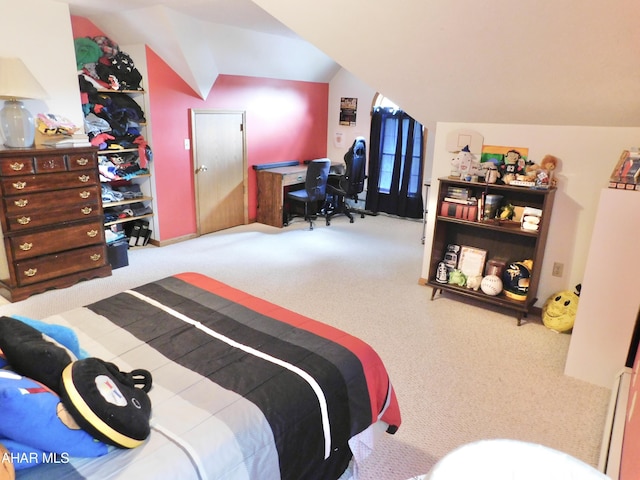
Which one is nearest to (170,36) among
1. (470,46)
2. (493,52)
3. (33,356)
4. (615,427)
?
(470,46)

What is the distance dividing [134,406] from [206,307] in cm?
83

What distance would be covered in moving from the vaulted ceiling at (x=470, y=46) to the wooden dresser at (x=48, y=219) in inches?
58.6

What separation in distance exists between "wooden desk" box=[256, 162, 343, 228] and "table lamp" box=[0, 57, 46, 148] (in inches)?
115

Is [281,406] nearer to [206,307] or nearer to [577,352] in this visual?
[206,307]


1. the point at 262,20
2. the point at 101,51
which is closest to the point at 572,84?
the point at 262,20

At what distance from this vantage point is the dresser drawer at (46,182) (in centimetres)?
338

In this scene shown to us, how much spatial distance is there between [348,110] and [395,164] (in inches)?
46.9

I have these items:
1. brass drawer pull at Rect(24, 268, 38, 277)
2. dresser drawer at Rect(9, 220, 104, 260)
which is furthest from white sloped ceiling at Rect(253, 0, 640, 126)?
brass drawer pull at Rect(24, 268, 38, 277)

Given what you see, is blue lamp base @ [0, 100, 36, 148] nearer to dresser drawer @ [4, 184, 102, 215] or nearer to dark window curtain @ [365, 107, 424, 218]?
dresser drawer @ [4, 184, 102, 215]

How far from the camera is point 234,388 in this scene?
1590 millimetres

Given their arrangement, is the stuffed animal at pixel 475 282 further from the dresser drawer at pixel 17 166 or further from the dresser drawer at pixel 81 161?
the dresser drawer at pixel 17 166

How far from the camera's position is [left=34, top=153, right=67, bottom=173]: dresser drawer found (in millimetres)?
3496

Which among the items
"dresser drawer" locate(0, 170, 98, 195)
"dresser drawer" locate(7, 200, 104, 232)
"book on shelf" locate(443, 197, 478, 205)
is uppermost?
"dresser drawer" locate(0, 170, 98, 195)

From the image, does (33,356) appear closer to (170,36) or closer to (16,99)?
(16,99)
